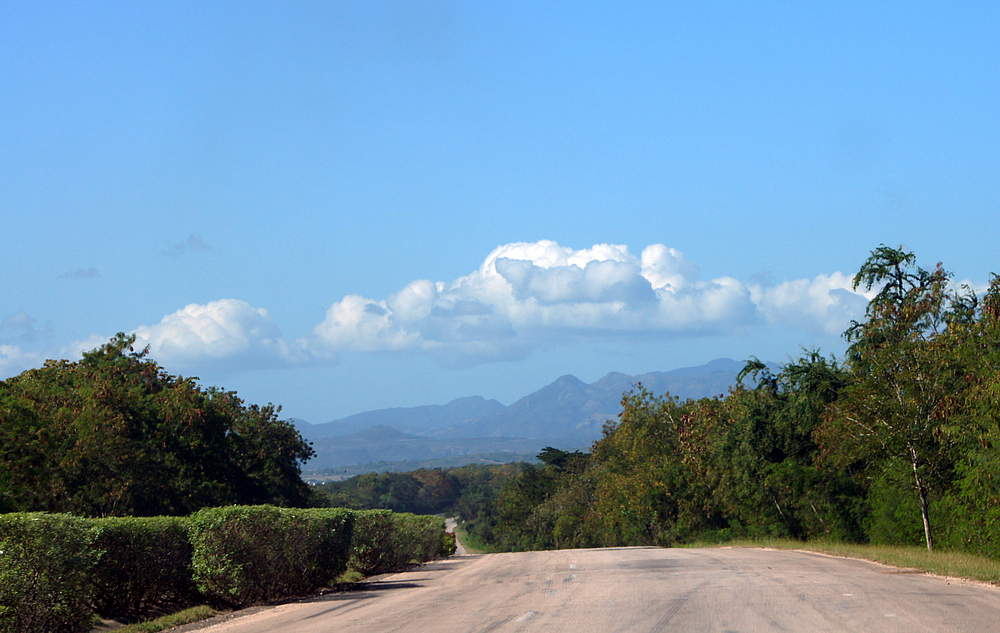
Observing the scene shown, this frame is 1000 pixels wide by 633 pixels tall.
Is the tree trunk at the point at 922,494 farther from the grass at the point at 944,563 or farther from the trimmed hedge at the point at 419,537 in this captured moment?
the trimmed hedge at the point at 419,537

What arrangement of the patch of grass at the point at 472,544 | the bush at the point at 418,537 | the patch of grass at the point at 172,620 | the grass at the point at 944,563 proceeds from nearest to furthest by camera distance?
the patch of grass at the point at 172,620 → the grass at the point at 944,563 → the bush at the point at 418,537 → the patch of grass at the point at 472,544

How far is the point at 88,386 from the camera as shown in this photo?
153 feet

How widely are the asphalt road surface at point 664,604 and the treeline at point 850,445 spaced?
760cm

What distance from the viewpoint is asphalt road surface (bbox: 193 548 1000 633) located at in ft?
37.7

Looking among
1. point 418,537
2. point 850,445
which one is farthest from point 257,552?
point 850,445

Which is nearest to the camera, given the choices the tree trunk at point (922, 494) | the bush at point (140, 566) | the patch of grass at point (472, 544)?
the bush at point (140, 566)

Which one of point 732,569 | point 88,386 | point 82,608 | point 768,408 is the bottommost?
point 732,569

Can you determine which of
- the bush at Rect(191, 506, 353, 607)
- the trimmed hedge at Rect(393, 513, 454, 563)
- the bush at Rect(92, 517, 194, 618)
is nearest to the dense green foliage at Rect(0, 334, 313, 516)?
the trimmed hedge at Rect(393, 513, 454, 563)

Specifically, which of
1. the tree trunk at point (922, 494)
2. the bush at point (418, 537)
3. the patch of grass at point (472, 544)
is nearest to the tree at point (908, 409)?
the tree trunk at point (922, 494)

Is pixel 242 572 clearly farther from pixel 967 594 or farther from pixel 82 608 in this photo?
pixel 967 594

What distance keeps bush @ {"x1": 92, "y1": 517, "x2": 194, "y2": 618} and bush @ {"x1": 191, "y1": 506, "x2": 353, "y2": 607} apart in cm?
31

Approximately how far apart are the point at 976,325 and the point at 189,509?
3911 centimetres

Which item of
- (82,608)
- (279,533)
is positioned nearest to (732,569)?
(279,533)

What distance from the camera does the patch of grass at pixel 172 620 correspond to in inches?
538
